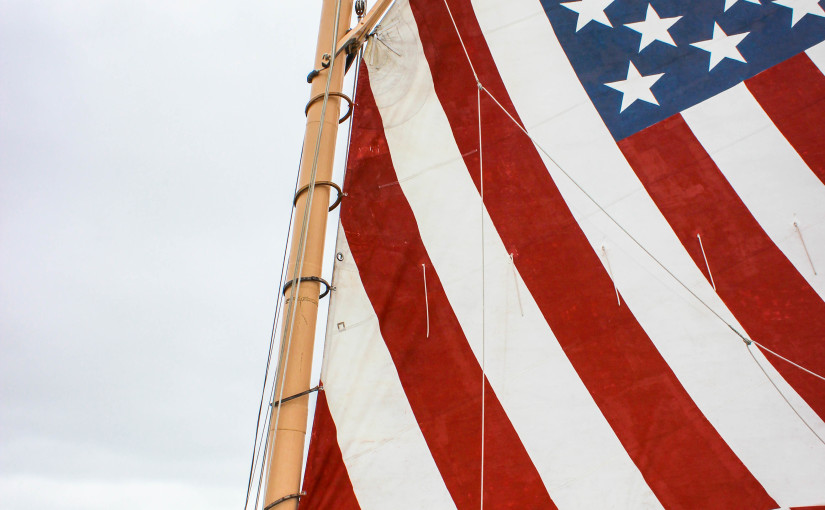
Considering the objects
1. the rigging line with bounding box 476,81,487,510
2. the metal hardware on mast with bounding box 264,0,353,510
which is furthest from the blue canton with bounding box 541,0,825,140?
the metal hardware on mast with bounding box 264,0,353,510

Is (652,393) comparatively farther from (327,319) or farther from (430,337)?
(327,319)

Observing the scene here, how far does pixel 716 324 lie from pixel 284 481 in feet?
6.60

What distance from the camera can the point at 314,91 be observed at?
141 inches

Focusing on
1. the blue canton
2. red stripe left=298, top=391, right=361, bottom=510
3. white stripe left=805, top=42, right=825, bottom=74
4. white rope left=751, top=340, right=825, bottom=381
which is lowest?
red stripe left=298, top=391, right=361, bottom=510

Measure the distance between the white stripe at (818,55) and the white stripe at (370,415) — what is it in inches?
93.7

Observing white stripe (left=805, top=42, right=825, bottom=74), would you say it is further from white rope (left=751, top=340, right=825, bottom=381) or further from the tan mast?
the tan mast

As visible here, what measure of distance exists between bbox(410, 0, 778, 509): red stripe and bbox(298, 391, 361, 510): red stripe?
1179mm

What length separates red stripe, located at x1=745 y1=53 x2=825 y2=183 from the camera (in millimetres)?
2570

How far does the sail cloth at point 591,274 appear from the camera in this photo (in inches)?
95.7

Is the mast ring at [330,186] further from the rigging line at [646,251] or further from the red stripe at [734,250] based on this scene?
the red stripe at [734,250]

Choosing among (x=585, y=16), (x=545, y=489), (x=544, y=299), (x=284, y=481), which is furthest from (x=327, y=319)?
(x=585, y=16)

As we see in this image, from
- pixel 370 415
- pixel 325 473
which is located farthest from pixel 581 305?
pixel 325 473

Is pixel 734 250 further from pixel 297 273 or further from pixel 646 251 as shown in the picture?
pixel 297 273

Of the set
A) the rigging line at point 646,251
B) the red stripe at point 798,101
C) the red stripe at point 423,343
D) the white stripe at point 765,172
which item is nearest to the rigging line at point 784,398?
the rigging line at point 646,251
